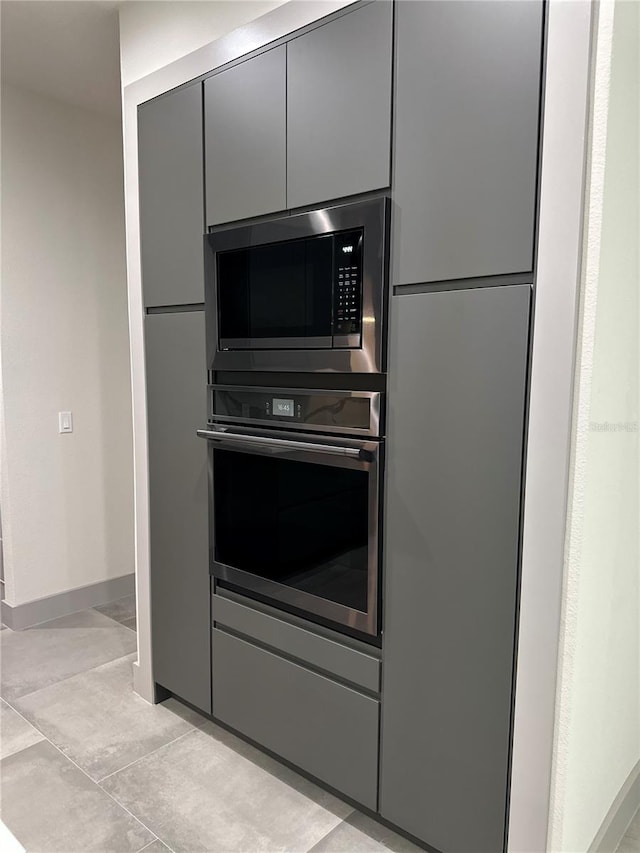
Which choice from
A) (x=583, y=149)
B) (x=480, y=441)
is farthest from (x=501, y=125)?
(x=480, y=441)

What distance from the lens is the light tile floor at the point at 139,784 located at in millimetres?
1799

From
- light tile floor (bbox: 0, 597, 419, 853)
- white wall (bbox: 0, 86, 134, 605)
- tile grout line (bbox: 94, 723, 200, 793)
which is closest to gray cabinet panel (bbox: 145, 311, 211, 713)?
tile grout line (bbox: 94, 723, 200, 793)

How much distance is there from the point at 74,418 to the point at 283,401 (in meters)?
1.85

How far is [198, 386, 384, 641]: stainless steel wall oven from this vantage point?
170 cm

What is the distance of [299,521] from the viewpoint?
1.88 meters

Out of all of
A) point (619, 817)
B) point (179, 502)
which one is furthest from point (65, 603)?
point (619, 817)

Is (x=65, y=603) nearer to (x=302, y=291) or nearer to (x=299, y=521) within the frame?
(x=299, y=521)

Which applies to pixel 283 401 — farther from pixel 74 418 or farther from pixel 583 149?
pixel 74 418

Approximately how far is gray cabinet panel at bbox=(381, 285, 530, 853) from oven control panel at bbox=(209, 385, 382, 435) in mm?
90

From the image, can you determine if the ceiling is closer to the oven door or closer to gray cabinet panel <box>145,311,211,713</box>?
gray cabinet panel <box>145,311,211,713</box>

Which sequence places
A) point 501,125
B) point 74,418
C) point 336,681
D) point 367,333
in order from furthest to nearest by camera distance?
point 74,418
point 336,681
point 367,333
point 501,125

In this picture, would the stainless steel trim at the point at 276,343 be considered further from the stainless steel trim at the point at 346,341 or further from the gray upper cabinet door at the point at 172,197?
the gray upper cabinet door at the point at 172,197

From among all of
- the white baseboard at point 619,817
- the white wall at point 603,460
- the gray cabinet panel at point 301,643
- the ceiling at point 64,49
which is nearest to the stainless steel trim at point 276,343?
the white wall at point 603,460

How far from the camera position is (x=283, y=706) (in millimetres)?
1982
